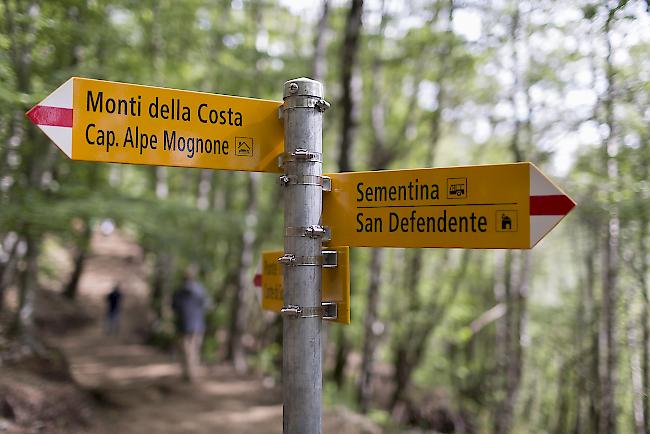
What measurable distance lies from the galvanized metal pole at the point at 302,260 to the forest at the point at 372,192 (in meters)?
0.33

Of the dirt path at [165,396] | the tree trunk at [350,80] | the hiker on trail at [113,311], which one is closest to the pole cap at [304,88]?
the dirt path at [165,396]

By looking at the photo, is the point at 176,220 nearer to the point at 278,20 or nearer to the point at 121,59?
the point at 121,59

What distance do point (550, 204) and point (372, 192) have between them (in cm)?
75

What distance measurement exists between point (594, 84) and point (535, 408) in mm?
16946

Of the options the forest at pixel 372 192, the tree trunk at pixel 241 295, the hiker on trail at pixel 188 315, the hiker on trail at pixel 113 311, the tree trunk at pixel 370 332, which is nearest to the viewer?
the forest at pixel 372 192

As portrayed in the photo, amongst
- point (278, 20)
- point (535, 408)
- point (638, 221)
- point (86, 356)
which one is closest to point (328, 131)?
point (278, 20)

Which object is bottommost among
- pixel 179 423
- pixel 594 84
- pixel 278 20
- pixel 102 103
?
pixel 179 423

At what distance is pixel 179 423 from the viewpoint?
23.7ft

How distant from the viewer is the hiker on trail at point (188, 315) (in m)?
9.00

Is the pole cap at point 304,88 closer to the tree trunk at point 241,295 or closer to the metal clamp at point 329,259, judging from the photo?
the metal clamp at point 329,259

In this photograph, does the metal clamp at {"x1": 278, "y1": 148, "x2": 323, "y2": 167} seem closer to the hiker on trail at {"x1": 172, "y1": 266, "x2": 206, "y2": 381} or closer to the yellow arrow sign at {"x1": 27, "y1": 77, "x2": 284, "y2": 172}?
the yellow arrow sign at {"x1": 27, "y1": 77, "x2": 284, "y2": 172}

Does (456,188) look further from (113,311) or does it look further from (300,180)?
(113,311)

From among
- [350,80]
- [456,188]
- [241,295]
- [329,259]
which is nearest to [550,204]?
[456,188]

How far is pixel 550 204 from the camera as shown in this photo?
6.98ft
